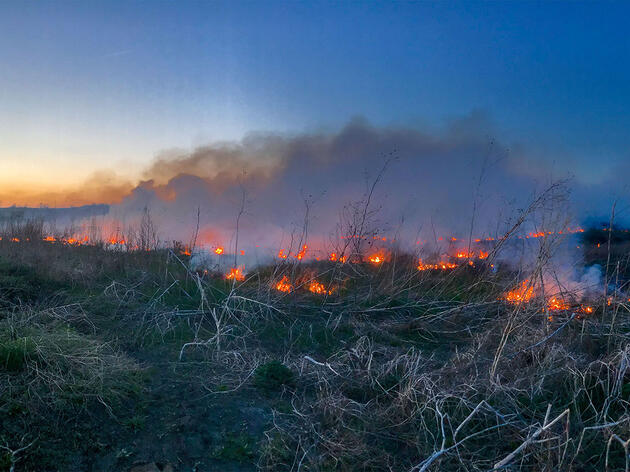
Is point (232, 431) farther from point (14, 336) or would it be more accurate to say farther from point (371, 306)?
point (371, 306)

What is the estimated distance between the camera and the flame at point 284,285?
7.92 metres

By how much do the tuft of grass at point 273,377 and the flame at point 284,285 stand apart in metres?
2.99

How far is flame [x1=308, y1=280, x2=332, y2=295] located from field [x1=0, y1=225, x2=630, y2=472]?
51cm

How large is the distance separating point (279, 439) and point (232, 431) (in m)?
0.46

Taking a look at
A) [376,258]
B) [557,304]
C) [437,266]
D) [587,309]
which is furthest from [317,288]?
[587,309]

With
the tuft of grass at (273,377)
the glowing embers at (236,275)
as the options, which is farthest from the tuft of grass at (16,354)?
the glowing embers at (236,275)

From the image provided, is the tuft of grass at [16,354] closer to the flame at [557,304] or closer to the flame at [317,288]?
the flame at [317,288]

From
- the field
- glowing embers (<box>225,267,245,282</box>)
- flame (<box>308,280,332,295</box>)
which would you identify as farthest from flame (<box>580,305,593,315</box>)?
glowing embers (<box>225,267,245,282</box>)

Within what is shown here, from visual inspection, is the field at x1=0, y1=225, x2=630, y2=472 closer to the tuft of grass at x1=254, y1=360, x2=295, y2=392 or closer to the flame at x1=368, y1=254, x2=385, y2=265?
the tuft of grass at x1=254, y1=360, x2=295, y2=392

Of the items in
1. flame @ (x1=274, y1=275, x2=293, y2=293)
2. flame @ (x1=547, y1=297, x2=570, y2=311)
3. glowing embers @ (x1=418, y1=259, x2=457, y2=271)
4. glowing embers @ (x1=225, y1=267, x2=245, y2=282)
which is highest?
glowing embers @ (x1=418, y1=259, x2=457, y2=271)

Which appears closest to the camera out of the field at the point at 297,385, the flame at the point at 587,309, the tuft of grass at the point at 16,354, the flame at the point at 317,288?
the field at the point at 297,385

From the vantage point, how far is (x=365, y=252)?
9047mm

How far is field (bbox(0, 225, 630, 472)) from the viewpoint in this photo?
136 inches

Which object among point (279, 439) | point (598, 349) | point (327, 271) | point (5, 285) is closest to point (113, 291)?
point (5, 285)
